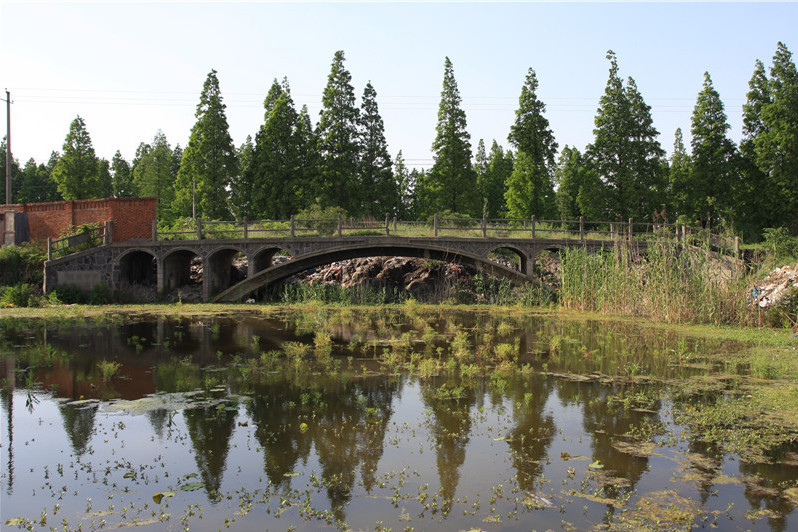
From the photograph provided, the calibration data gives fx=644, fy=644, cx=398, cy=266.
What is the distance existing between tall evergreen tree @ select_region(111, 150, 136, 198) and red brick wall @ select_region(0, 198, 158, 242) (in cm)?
3837

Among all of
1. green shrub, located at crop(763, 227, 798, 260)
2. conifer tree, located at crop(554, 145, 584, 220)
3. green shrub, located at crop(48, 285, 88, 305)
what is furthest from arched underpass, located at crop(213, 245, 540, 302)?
conifer tree, located at crop(554, 145, 584, 220)

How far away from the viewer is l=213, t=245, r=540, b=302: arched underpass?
81.6 feet

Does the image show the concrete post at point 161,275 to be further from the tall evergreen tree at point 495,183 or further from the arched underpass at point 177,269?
the tall evergreen tree at point 495,183

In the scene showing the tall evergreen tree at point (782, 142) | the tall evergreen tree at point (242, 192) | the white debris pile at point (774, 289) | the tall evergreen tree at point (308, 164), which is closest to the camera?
the white debris pile at point (774, 289)

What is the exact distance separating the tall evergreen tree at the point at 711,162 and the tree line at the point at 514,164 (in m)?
0.06

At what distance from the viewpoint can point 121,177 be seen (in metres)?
65.7

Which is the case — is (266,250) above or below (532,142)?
below

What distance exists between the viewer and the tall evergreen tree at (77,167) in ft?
150

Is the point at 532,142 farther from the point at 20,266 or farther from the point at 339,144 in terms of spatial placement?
the point at 20,266

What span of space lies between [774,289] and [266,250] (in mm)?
18500

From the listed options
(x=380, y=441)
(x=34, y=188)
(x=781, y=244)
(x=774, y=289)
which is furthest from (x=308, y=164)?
(x=380, y=441)

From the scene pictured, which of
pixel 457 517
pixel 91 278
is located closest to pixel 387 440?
pixel 457 517

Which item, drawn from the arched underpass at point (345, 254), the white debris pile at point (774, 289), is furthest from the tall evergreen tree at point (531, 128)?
the white debris pile at point (774, 289)

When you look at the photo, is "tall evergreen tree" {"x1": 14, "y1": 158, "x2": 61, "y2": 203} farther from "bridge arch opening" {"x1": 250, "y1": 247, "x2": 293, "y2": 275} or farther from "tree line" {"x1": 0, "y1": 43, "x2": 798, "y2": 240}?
"bridge arch opening" {"x1": 250, "y1": 247, "x2": 293, "y2": 275}
